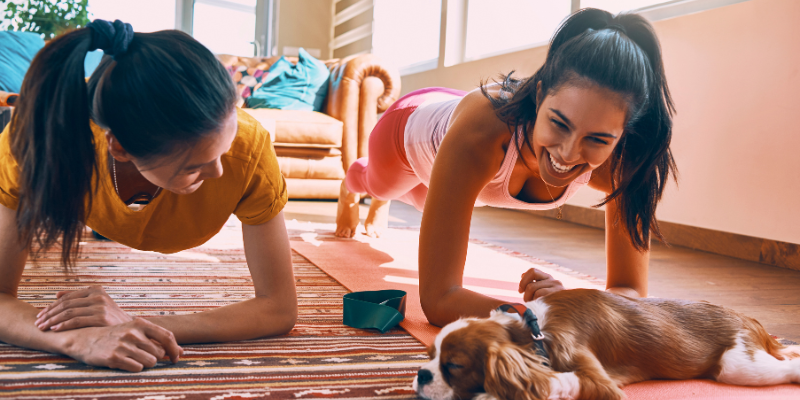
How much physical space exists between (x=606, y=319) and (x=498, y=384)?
278mm

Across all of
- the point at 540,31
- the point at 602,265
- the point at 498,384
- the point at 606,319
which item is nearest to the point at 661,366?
the point at 606,319

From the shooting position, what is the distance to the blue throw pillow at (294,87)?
4406mm

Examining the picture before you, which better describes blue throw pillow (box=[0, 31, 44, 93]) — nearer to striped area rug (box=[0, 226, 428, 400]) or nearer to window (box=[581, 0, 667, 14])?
striped area rug (box=[0, 226, 428, 400])

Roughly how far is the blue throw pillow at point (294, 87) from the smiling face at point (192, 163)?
3.50 metres

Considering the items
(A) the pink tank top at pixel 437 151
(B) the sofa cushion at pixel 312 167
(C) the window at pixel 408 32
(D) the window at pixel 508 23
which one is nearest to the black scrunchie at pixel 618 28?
(A) the pink tank top at pixel 437 151

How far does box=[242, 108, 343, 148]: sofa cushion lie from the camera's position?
159 inches

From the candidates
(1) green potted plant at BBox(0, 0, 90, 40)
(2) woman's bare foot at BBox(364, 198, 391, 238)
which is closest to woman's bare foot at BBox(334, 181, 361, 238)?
(2) woman's bare foot at BBox(364, 198, 391, 238)

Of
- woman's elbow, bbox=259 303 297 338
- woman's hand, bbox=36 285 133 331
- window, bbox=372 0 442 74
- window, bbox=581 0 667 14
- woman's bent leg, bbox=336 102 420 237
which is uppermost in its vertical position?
window, bbox=372 0 442 74

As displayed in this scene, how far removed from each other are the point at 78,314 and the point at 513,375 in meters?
0.74

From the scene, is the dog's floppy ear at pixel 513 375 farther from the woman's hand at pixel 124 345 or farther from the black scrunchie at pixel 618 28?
the black scrunchie at pixel 618 28

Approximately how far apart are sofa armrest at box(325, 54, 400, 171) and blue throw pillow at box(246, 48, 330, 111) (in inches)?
10.3

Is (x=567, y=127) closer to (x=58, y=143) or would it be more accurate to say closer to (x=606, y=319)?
(x=606, y=319)

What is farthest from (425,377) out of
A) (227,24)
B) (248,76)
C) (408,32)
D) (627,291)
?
(227,24)

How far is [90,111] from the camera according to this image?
0.85 m
